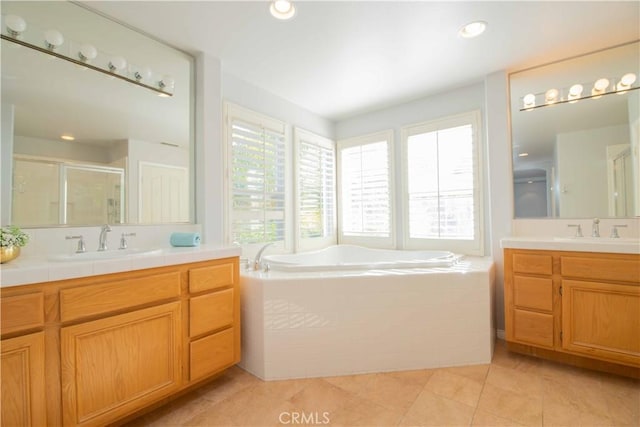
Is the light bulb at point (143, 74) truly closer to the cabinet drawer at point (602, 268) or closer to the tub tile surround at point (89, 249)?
the tub tile surround at point (89, 249)

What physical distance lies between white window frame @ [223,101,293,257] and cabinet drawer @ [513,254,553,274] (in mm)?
2021

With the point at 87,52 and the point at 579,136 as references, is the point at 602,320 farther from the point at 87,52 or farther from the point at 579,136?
the point at 87,52

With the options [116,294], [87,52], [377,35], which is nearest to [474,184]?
[377,35]

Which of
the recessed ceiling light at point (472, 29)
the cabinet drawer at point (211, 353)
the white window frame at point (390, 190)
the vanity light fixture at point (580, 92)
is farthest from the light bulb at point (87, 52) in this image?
the vanity light fixture at point (580, 92)

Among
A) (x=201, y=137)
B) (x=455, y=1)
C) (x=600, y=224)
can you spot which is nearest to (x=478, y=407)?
(x=600, y=224)

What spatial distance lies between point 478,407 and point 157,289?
1.86 m

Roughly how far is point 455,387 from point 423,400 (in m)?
0.27

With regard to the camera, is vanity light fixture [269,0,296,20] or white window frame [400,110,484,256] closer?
vanity light fixture [269,0,296,20]

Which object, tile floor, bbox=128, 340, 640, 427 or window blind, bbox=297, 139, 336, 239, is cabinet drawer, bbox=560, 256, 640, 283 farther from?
window blind, bbox=297, 139, 336, 239

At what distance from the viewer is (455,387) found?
1750mm

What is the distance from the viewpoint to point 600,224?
7.25 ft

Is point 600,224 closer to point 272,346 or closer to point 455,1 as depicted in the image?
point 455,1

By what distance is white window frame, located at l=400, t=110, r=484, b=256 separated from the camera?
275 centimetres

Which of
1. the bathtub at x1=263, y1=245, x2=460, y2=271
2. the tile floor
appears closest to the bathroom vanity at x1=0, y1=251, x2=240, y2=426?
the tile floor
